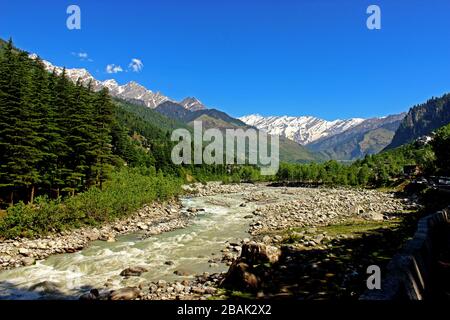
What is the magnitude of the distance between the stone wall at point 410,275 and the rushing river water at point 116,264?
11.5m

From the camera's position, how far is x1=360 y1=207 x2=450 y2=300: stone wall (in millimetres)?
6898

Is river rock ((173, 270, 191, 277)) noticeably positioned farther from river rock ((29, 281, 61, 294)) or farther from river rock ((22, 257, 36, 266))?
river rock ((22, 257, 36, 266))

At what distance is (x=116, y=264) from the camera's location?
21328 millimetres

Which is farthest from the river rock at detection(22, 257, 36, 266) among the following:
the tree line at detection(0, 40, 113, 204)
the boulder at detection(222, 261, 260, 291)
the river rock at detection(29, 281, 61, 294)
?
the boulder at detection(222, 261, 260, 291)

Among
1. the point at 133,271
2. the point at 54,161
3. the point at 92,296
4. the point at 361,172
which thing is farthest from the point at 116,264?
the point at 361,172

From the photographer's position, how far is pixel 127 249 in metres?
25.4

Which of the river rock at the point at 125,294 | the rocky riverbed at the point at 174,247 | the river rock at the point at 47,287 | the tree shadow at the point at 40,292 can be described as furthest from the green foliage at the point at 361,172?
the river rock at the point at 47,287

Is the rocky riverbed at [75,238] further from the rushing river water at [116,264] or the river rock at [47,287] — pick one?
the river rock at [47,287]

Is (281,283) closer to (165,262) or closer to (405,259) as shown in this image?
(405,259)

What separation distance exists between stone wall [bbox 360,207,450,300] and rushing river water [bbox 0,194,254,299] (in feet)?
37.8
